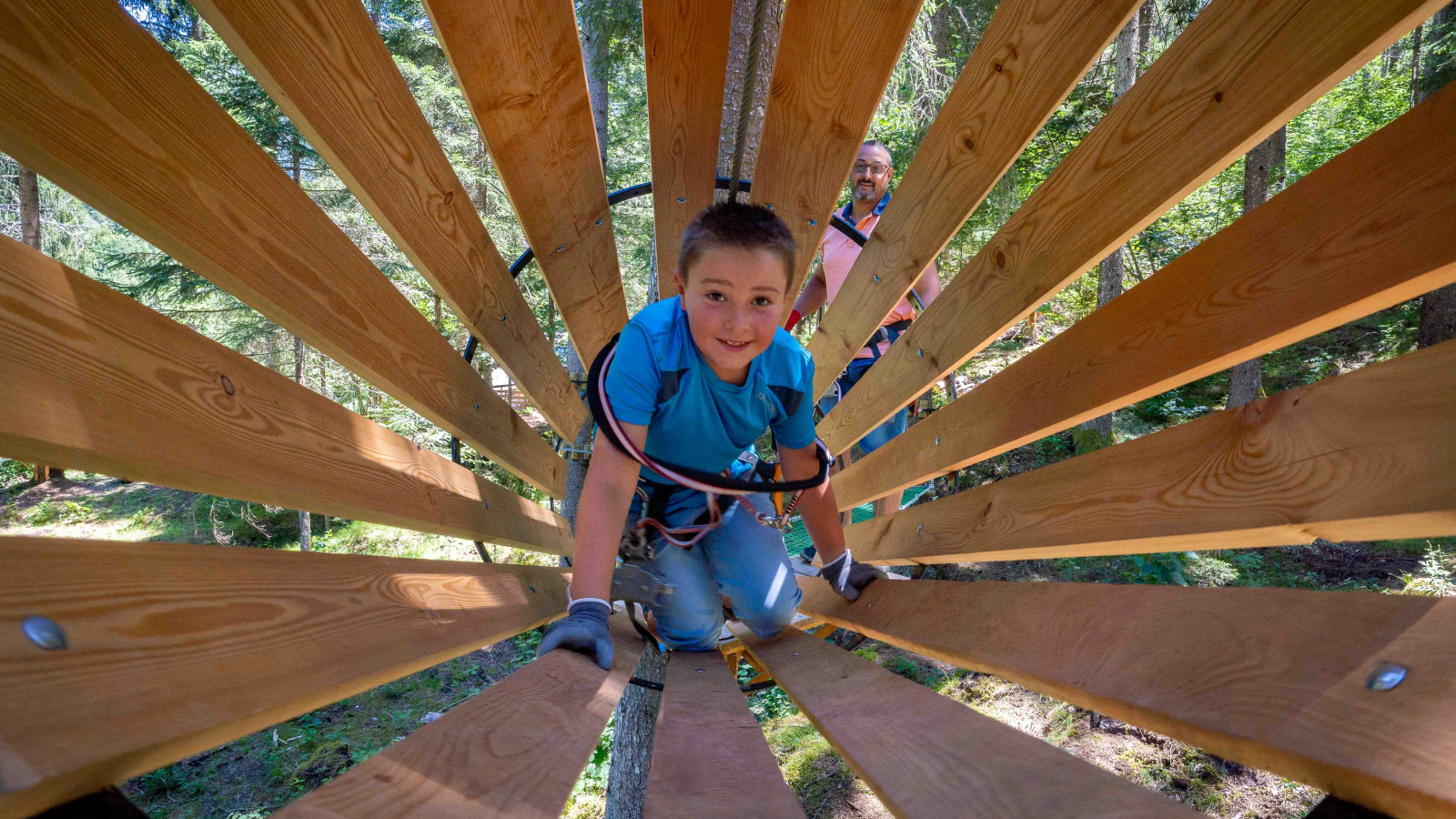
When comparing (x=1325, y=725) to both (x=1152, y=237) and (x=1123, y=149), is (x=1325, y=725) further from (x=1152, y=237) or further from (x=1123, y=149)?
(x=1152, y=237)

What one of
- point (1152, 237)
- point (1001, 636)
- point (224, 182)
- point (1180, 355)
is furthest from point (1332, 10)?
point (1152, 237)

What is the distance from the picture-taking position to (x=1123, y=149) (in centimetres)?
166

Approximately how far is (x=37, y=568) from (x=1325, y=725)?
4.37 feet

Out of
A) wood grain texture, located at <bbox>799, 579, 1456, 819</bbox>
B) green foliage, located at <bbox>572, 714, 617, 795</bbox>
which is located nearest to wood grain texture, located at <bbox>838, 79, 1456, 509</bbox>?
wood grain texture, located at <bbox>799, 579, 1456, 819</bbox>

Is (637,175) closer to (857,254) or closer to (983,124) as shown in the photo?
(857,254)

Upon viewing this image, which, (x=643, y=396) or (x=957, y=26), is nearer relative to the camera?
(x=643, y=396)

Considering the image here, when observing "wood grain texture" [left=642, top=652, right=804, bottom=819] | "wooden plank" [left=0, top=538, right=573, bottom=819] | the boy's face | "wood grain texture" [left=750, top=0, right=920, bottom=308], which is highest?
"wood grain texture" [left=750, top=0, right=920, bottom=308]

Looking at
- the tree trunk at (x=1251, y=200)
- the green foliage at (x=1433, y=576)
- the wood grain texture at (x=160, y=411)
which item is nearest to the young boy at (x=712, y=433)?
the wood grain texture at (x=160, y=411)

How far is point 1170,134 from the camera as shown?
154 centimetres

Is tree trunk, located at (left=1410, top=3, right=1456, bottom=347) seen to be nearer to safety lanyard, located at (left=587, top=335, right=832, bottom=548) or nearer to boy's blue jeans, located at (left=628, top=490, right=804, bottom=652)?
boy's blue jeans, located at (left=628, top=490, right=804, bottom=652)

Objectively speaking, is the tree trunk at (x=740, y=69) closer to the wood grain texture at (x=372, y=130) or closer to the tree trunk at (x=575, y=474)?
the tree trunk at (x=575, y=474)

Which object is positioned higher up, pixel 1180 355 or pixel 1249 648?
pixel 1180 355

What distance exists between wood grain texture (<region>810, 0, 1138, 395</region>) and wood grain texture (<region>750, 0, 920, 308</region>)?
0.23 meters

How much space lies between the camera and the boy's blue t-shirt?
2062 millimetres
